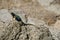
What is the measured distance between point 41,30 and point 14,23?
451 millimetres

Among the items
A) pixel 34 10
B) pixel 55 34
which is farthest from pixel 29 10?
pixel 55 34

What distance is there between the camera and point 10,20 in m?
2.73

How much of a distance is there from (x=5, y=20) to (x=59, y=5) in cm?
125

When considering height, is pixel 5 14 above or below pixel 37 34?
above

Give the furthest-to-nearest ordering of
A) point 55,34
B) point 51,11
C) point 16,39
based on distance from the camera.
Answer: point 51,11
point 55,34
point 16,39

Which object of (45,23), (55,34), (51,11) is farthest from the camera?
(51,11)

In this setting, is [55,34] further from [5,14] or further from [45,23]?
[5,14]

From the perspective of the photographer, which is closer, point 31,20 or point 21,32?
point 21,32

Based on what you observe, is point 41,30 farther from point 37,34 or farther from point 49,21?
point 49,21

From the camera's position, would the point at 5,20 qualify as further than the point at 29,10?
No

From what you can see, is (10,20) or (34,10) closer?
(10,20)

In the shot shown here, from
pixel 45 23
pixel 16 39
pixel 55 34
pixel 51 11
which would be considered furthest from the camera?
pixel 51 11

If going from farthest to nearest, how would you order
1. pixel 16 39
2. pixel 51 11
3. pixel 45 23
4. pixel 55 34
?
1. pixel 51 11
2. pixel 45 23
3. pixel 55 34
4. pixel 16 39

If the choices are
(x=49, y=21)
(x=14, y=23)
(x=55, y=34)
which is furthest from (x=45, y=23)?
(x=14, y=23)
